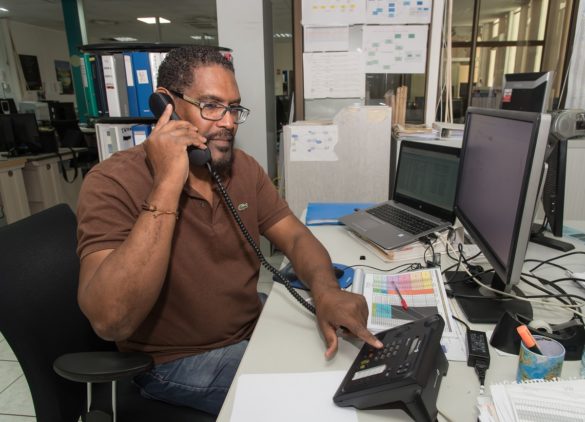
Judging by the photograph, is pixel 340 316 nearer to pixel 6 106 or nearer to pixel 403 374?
pixel 403 374

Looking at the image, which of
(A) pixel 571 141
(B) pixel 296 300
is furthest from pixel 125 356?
(A) pixel 571 141

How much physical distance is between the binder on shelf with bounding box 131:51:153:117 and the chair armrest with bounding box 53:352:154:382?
187 cm

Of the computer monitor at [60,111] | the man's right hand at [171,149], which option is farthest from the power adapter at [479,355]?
the computer monitor at [60,111]

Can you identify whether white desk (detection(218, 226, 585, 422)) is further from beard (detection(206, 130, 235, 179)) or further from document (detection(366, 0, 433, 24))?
document (detection(366, 0, 433, 24))

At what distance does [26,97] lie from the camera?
29.3ft

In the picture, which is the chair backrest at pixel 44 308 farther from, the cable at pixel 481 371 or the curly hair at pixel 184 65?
the cable at pixel 481 371

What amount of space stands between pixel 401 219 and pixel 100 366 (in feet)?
3.98

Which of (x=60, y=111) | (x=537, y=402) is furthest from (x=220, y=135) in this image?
(x=60, y=111)

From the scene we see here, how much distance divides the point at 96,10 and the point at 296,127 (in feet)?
22.7

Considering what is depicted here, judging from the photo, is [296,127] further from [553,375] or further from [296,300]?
[553,375]

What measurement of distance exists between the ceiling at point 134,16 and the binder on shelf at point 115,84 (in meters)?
4.75

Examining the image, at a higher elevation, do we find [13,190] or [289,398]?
[289,398]

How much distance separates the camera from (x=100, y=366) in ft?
3.02

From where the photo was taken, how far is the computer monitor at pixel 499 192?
0.80 m
